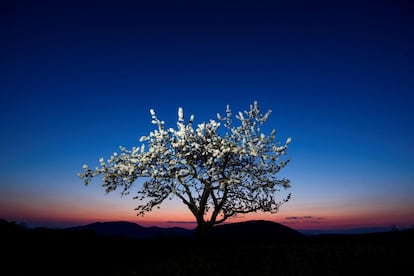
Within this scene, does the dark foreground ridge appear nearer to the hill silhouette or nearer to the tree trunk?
the tree trunk

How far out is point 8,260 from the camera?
17250 mm

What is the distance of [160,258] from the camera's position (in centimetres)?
1972

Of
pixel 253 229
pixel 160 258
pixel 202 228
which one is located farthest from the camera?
pixel 253 229

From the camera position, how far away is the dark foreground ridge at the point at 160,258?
1497cm

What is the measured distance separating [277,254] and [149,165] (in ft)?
39.5

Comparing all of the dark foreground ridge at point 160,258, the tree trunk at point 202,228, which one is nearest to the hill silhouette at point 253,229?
the tree trunk at point 202,228

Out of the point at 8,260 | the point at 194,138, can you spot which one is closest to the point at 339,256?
the point at 194,138

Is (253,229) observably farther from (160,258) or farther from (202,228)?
(160,258)

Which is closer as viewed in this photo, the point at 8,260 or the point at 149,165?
the point at 8,260

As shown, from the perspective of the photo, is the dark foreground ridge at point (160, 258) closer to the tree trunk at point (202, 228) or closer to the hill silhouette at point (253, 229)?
the tree trunk at point (202, 228)

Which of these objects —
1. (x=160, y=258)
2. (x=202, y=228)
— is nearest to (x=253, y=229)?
(x=202, y=228)

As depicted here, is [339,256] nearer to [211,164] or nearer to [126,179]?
[211,164]

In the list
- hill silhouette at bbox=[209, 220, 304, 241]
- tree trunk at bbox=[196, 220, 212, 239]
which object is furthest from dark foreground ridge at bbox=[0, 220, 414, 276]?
hill silhouette at bbox=[209, 220, 304, 241]

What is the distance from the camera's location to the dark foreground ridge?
14969 millimetres
